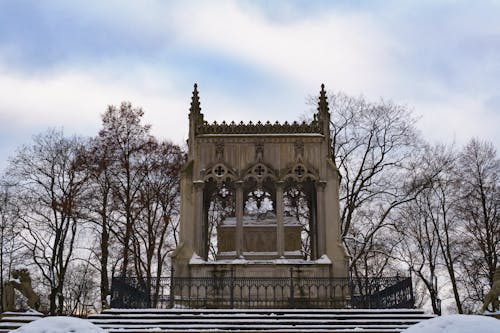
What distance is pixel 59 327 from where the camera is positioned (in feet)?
18.1

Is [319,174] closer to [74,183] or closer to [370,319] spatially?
[370,319]

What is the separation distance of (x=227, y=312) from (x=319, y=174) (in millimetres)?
7005

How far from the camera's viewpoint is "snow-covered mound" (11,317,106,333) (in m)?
5.46

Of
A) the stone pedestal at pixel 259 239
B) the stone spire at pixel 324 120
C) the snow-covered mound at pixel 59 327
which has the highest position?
the stone spire at pixel 324 120

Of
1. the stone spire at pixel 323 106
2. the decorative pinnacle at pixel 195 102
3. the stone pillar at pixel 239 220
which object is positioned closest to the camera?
the stone pillar at pixel 239 220

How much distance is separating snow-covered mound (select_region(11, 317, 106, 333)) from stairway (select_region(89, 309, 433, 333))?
9.37 metres

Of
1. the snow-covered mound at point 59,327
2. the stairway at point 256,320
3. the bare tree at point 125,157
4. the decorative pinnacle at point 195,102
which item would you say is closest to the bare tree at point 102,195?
the bare tree at point 125,157

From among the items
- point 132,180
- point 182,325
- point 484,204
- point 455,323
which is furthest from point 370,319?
point 132,180

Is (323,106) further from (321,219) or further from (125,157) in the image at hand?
(125,157)

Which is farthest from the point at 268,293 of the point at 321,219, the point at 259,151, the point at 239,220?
the point at 259,151

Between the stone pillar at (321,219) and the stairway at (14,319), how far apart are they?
10077 millimetres

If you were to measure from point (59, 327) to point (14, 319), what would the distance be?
43.2 feet

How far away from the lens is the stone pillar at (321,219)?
20.7m

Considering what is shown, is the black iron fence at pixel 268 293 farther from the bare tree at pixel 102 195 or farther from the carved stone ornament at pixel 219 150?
the bare tree at pixel 102 195
